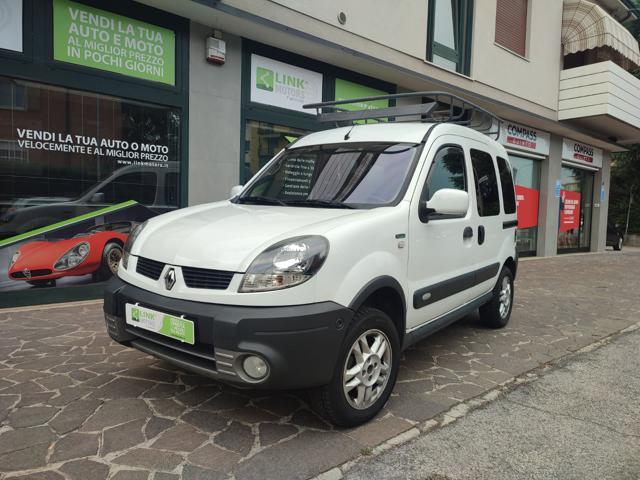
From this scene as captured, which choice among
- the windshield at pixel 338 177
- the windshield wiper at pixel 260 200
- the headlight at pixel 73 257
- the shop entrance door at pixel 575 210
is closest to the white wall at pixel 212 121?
the headlight at pixel 73 257

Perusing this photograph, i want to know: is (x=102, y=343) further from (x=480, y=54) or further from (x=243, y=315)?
(x=480, y=54)

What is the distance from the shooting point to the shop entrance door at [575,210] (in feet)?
52.6

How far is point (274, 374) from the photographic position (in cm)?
249

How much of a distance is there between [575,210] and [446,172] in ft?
49.4

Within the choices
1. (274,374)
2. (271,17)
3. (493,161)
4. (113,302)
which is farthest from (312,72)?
(274,374)

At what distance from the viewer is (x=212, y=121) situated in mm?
7348

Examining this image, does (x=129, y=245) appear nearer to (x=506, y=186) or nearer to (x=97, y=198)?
(x=97, y=198)

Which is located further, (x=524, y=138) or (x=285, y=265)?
(x=524, y=138)

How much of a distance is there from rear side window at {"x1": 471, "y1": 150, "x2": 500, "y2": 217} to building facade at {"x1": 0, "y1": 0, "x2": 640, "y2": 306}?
4.05 m

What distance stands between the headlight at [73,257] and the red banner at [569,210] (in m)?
14.4

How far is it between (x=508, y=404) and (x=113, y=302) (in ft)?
8.92

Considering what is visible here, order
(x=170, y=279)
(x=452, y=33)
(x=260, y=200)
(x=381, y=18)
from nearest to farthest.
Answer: (x=170, y=279) → (x=260, y=200) → (x=381, y=18) → (x=452, y=33)

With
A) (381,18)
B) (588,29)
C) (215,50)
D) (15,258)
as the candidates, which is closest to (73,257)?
(15,258)

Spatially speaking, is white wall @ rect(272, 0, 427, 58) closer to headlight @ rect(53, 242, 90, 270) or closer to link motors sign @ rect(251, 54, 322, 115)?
Result: link motors sign @ rect(251, 54, 322, 115)
